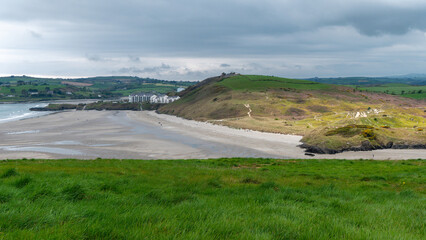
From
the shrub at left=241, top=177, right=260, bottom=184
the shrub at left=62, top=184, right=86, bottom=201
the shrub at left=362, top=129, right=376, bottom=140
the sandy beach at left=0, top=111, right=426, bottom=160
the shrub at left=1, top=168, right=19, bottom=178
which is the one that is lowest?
the sandy beach at left=0, top=111, right=426, bottom=160

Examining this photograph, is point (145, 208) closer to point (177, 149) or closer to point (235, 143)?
point (177, 149)

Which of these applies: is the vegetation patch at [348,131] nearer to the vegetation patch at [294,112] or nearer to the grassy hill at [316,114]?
the grassy hill at [316,114]

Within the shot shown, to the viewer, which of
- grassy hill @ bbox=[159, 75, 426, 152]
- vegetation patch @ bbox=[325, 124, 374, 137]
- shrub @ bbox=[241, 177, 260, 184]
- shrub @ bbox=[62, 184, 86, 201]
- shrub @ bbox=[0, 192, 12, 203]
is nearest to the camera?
shrub @ bbox=[0, 192, 12, 203]

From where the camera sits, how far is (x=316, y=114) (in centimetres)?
10931

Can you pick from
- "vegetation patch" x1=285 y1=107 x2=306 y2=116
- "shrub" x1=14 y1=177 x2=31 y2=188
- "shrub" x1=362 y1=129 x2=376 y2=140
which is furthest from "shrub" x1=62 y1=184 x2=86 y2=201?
"vegetation patch" x1=285 y1=107 x2=306 y2=116

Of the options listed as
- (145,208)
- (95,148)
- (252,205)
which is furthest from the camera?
(95,148)

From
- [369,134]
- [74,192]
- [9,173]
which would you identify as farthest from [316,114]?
[74,192]

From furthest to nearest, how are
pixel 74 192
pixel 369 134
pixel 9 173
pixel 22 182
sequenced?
pixel 369 134, pixel 9 173, pixel 22 182, pixel 74 192

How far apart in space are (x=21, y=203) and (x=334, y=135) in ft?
205

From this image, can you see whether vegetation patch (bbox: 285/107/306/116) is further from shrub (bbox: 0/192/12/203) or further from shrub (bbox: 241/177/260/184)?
shrub (bbox: 0/192/12/203)

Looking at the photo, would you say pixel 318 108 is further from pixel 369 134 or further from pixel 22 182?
pixel 22 182

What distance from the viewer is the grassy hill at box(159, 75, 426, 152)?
5926cm

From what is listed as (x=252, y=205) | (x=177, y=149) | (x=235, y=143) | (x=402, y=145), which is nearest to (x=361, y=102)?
(x=402, y=145)

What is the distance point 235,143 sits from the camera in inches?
2475
